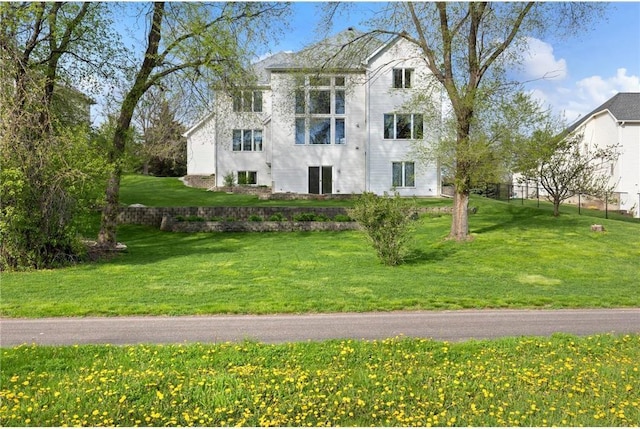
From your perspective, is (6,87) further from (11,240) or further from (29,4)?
(11,240)

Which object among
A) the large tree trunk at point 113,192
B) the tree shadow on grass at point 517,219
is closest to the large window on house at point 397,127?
the tree shadow on grass at point 517,219

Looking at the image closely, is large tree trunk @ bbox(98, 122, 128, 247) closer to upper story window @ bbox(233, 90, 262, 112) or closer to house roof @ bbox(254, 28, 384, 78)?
upper story window @ bbox(233, 90, 262, 112)

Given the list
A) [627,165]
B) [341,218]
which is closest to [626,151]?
[627,165]

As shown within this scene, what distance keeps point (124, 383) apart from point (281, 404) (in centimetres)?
188

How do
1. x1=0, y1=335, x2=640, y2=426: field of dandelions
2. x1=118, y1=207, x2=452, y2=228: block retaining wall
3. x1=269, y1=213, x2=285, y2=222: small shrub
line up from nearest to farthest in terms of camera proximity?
x1=0, y1=335, x2=640, y2=426: field of dandelions → x1=269, y1=213, x2=285, y2=222: small shrub → x1=118, y1=207, x2=452, y2=228: block retaining wall

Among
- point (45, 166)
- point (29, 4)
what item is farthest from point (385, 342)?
point (29, 4)

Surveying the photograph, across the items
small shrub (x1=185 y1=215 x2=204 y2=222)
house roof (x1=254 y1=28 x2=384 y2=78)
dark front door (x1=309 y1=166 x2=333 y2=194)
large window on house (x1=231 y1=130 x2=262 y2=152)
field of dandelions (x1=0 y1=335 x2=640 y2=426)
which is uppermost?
house roof (x1=254 y1=28 x2=384 y2=78)

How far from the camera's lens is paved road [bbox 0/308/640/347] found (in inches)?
319

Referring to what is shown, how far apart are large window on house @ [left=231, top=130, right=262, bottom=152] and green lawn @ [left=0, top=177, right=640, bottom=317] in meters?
18.5

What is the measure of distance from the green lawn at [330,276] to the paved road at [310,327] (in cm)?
61

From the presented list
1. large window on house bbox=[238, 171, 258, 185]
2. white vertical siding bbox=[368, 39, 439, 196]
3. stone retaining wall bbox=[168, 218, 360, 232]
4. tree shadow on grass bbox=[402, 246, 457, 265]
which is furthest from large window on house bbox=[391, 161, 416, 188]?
tree shadow on grass bbox=[402, 246, 457, 265]

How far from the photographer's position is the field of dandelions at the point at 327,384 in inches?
196

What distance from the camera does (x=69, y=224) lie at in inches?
604

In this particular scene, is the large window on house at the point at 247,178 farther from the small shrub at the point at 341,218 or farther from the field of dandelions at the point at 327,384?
the field of dandelions at the point at 327,384
